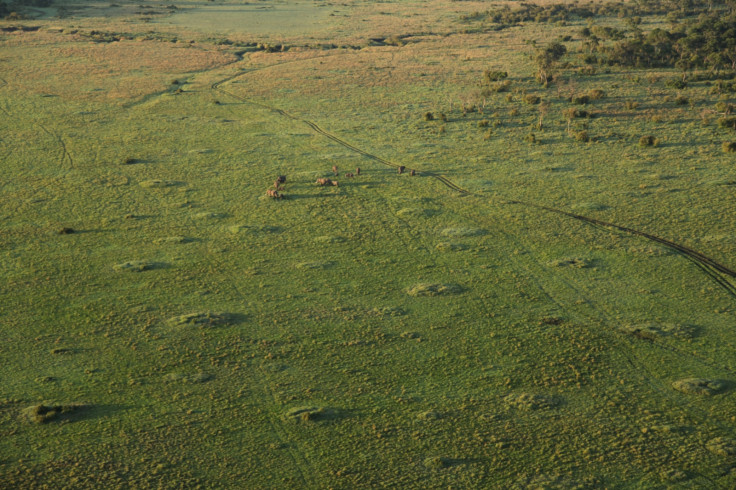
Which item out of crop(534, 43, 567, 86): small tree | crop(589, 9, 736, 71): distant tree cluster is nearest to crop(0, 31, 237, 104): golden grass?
crop(534, 43, 567, 86): small tree

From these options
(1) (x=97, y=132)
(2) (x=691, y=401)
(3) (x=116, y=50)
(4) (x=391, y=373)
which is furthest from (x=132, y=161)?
(3) (x=116, y=50)

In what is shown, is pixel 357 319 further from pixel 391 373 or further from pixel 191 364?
pixel 191 364

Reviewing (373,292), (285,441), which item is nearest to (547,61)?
(373,292)

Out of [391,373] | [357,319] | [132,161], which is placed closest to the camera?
[391,373]

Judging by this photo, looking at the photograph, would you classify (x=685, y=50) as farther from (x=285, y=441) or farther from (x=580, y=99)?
(x=285, y=441)

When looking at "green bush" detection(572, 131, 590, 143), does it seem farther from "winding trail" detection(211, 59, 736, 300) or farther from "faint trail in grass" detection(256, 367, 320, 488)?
"faint trail in grass" detection(256, 367, 320, 488)
